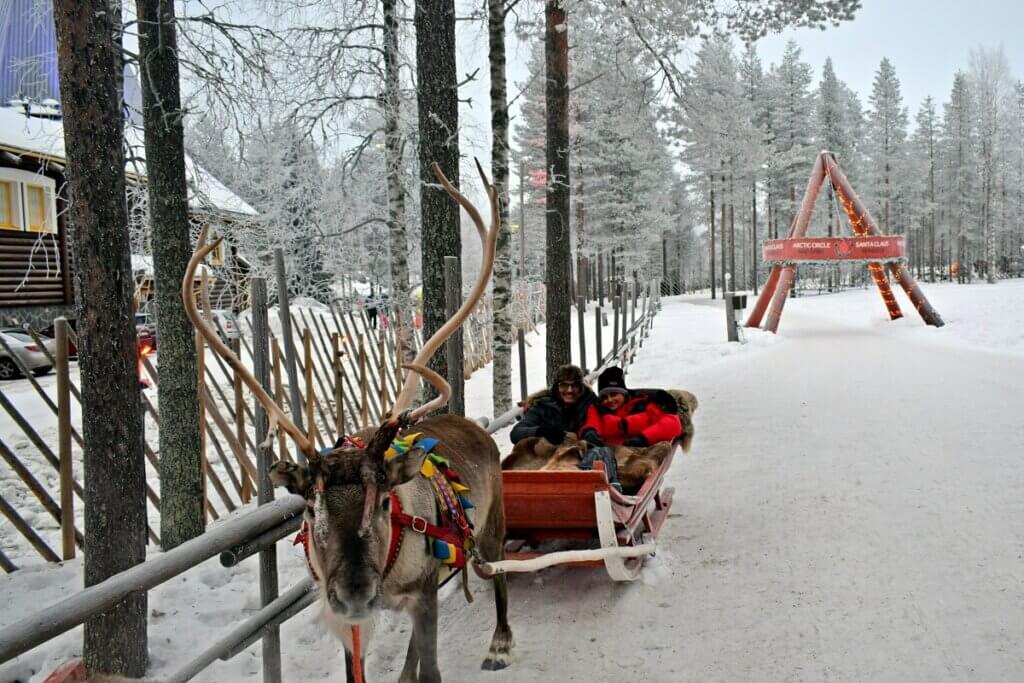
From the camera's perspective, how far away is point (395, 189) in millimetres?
9914

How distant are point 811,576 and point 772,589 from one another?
1.13ft

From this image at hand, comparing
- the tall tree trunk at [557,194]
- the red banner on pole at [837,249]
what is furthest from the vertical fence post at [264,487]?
the red banner on pole at [837,249]

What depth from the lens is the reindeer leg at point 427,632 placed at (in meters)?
3.23

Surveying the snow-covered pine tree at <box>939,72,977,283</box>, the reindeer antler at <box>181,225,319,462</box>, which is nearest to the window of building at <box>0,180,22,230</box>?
the reindeer antler at <box>181,225,319,462</box>

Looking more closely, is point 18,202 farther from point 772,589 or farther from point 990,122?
point 990,122

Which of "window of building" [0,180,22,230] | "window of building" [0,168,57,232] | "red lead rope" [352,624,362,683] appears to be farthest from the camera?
"window of building" [0,180,22,230]

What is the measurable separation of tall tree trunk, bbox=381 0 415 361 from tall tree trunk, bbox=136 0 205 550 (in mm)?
3948

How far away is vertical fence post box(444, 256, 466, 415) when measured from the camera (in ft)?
21.0

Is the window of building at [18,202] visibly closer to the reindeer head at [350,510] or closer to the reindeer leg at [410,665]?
the reindeer leg at [410,665]

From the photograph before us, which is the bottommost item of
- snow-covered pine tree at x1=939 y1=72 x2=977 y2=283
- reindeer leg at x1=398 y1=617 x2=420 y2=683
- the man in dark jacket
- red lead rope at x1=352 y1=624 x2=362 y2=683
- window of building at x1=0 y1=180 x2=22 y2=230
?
reindeer leg at x1=398 y1=617 x2=420 y2=683

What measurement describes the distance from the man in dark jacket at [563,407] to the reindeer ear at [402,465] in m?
3.36

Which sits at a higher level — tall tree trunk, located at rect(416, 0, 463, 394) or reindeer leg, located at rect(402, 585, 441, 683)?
tall tree trunk, located at rect(416, 0, 463, 394)

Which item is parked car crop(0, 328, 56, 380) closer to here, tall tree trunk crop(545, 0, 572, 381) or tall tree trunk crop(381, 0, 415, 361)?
tall tree trunk crop(381, 0, 415, 361)

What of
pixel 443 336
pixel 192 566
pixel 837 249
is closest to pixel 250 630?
pixel 192 566
